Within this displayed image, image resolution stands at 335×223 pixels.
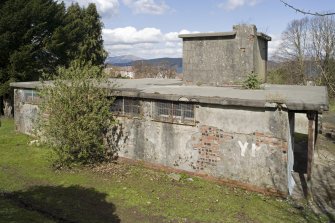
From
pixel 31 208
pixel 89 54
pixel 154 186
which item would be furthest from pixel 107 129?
pixel 89 54

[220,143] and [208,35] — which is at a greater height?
[208,35]

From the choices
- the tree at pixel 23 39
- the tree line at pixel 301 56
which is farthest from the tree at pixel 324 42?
the tree at pixel 23 39

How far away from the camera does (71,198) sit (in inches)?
423

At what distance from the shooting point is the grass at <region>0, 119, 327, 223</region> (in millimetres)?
9398

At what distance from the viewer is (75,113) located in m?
13.2

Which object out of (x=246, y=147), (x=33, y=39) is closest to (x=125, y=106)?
(x=246, y=147)

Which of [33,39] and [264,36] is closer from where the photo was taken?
[264,36]

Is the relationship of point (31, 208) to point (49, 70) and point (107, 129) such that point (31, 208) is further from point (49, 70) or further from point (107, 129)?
point (49, 70)

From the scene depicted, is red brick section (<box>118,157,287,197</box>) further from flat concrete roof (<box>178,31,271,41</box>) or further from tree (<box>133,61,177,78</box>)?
tree (<box>133,61,177,78</box>)

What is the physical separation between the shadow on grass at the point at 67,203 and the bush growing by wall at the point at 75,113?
83.2 inches

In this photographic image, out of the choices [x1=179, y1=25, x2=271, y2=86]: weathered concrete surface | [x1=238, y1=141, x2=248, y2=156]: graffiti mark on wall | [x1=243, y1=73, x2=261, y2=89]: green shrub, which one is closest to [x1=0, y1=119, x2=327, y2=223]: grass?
[x1=238, y1=141, x2=248, y2=156]: graffiti mark on wall

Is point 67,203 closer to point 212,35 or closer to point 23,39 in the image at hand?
point 212,35

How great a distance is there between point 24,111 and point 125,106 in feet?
28.2

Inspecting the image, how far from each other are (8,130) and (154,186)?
46.2ft
